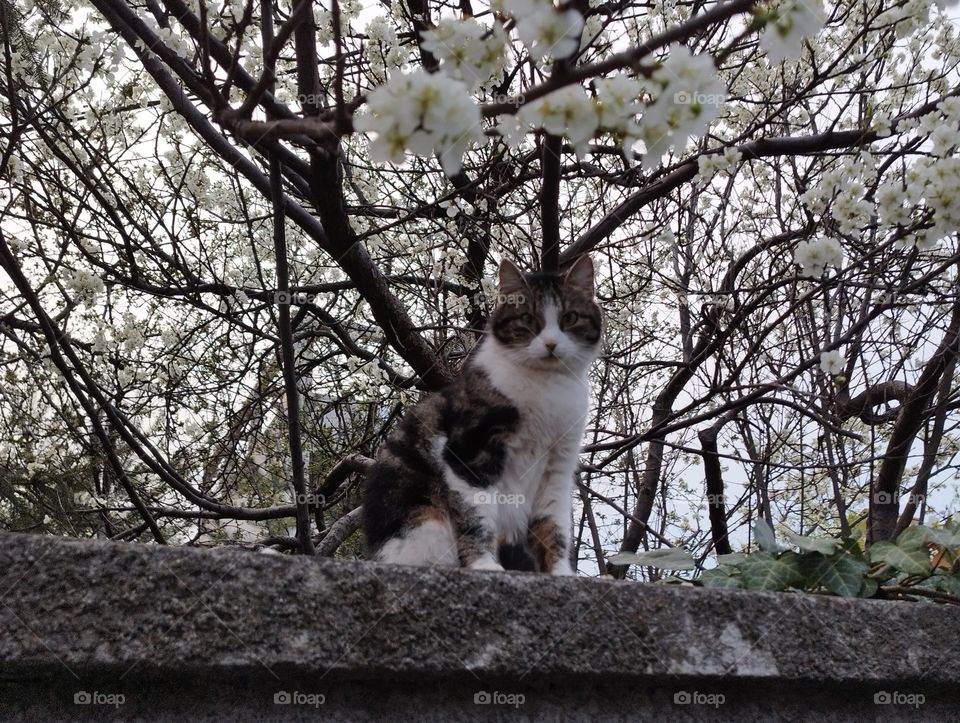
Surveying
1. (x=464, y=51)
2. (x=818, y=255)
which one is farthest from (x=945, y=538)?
(x=464, y=51)

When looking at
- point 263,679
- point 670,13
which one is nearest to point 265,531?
point 670,13

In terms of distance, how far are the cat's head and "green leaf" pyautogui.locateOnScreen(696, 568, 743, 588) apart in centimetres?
94

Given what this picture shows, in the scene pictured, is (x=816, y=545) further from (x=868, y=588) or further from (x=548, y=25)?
(x=548, y=25)

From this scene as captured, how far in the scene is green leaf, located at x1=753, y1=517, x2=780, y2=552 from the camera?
2484mm

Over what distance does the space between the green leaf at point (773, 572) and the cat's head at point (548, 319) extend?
102 cm

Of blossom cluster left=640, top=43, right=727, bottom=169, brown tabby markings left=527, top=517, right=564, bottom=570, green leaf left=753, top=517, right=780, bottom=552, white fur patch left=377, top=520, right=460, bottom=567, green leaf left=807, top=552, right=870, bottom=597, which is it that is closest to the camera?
blossom cluster left=640, top=43, right=727, bottom=169

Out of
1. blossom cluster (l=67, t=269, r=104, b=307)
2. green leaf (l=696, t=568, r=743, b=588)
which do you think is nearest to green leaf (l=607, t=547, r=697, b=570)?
green leaf (l=696, t=568, r=743, b=588)

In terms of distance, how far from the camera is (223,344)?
5238 millimetres

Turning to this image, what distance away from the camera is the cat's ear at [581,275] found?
134 inches

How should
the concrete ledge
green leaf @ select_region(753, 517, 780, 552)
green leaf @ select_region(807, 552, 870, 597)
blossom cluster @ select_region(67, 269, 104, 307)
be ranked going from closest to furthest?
1. the concrete ledge
2. green leaf @ select_region(807, 552, 870, 597)
3. green leaf @ select_region(753, 517, 780, 552)
4. blossom cluster @ select_region(67, 269, 104, 307)

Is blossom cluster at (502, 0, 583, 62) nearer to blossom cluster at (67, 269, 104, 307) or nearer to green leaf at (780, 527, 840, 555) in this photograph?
green leaf at (780, 527, 840, 555)

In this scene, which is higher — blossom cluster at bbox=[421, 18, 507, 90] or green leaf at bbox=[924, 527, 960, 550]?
blossom cluster at bbox=[421, 18, 507, 90]

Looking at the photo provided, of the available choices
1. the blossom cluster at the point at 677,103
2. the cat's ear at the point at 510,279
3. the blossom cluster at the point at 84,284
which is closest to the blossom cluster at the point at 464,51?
the blossom cluster at the point at 677,103

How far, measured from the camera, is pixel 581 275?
135 inches
